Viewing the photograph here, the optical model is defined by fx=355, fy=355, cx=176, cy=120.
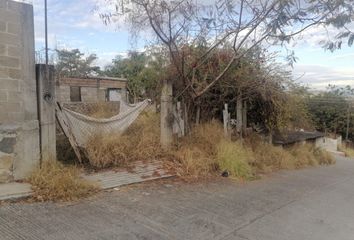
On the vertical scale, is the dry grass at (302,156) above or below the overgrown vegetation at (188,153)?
below

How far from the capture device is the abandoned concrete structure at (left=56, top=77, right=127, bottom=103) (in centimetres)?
2117

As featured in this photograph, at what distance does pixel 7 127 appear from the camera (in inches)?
238

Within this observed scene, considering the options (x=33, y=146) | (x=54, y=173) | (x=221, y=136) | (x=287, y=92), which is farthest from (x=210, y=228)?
(x=287, y=92)

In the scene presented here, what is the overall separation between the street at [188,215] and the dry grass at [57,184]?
0.22 metres

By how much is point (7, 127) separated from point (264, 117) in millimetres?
9478

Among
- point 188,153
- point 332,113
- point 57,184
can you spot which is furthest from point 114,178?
point 332,113

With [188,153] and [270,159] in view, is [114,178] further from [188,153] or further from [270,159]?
[270,159]

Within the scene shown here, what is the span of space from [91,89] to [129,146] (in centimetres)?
1552

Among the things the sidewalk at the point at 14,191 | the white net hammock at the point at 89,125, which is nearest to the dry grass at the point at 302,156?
the white net hammock at the point at 89,125

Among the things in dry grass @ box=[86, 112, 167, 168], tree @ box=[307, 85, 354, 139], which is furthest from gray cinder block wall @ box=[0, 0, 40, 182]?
tree @ box=[307, 85, 354, 139]

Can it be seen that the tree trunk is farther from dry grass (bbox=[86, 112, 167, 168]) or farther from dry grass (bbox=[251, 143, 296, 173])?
dry grass (bbox=[251, 143, 296, 173])

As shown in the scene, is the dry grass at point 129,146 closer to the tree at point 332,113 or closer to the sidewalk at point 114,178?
the sidewalk at point 114,178

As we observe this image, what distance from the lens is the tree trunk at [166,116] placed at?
9.46 meters

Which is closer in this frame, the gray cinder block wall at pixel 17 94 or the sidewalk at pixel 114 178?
the sidewalk at pixel 114 178
